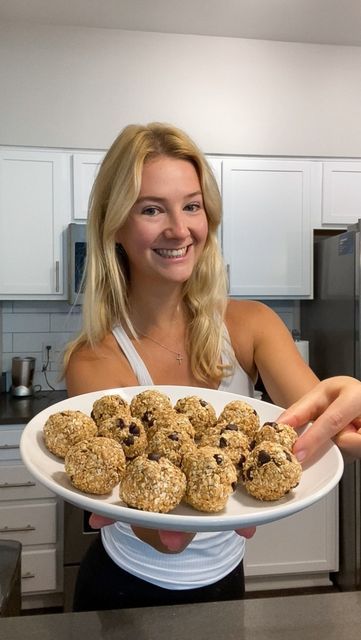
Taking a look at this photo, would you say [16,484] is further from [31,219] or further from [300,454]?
[300,454]

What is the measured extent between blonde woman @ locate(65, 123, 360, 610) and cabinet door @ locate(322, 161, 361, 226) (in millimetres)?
1813

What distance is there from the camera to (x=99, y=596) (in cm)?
119

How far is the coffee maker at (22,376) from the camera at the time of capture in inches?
117

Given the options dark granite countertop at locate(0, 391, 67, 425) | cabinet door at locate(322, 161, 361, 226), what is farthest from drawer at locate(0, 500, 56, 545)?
cabinet door at locate(322, 161, 361, 226)

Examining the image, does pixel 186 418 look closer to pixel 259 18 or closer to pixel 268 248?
pixel 268 248

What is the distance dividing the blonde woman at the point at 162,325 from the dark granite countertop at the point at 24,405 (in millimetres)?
1332

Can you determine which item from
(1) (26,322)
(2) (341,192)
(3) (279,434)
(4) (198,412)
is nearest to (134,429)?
(4) (198,412)

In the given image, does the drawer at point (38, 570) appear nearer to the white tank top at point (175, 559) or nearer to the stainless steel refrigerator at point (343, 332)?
the stainless steel refrigerator at point (343, 332)

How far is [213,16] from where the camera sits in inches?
113

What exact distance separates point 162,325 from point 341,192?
205cm

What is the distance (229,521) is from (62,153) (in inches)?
103

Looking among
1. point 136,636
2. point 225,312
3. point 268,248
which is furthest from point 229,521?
point 268,248

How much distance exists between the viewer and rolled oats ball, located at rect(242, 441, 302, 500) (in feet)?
2.33

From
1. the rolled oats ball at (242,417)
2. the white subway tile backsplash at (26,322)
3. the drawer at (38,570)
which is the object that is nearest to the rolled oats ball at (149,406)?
the rolled oats ball at (242,417)
